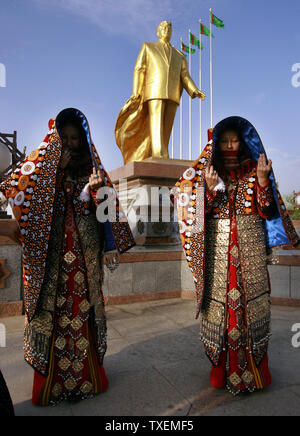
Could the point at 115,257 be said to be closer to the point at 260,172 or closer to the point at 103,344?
the point at 103,344

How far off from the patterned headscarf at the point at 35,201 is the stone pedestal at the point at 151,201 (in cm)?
368

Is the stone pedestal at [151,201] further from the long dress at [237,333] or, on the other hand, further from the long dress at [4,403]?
the long dress at [4,403]

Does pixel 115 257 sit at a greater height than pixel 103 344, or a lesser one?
greater

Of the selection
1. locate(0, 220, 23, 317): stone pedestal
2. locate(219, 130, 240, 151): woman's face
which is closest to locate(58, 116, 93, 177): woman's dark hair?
locate(219, 130, 240, 151): woman's face

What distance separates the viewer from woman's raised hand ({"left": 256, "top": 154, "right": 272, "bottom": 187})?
2344 mm

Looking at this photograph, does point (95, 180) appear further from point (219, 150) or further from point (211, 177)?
point (219, 150)

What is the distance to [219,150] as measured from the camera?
8.65 feet

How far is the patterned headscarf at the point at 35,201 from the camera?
2.31 metres

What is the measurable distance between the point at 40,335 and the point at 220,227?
61.7 inches

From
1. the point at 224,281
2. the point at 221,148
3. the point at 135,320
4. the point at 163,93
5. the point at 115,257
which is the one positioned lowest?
the point at 135,320

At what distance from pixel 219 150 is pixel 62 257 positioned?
57.9 inches

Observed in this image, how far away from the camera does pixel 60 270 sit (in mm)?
2416

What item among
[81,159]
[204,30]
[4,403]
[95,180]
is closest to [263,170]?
[95,180]
